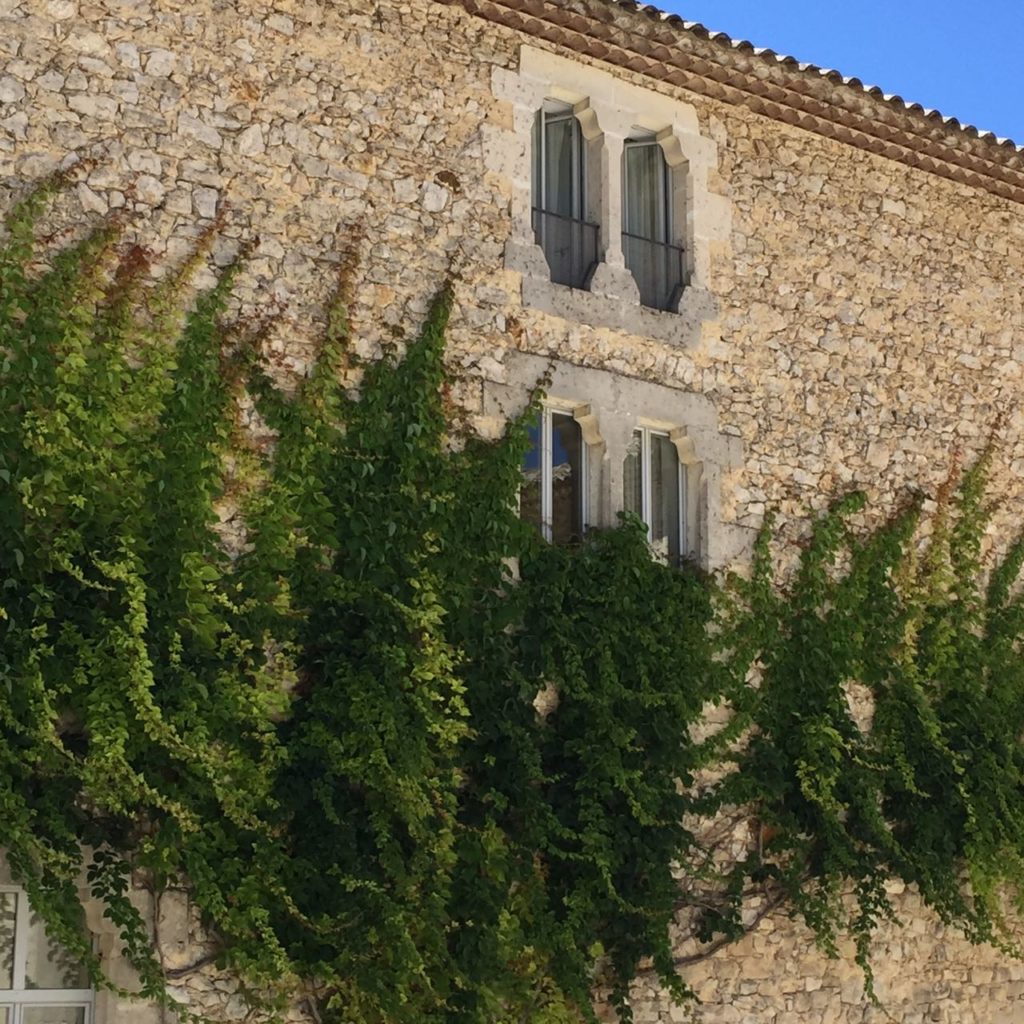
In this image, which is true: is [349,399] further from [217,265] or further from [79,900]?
[79,900]

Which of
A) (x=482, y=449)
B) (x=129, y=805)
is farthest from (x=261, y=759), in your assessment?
(x=482, y=449)

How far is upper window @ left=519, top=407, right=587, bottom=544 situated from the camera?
31.9 ft

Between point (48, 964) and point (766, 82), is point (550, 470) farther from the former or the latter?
point (48, 964)

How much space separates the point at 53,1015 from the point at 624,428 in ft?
14.5

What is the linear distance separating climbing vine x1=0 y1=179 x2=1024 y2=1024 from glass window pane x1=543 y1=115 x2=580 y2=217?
1.36 meters

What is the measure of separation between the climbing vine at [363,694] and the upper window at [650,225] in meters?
1.66

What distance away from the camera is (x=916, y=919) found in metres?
10.9

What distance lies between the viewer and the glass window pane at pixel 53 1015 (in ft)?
25.9

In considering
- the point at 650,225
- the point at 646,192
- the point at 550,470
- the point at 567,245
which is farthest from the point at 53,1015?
the point at 646,192

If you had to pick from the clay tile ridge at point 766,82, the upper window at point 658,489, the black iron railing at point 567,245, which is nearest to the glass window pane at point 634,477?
the upper window at point 658,489

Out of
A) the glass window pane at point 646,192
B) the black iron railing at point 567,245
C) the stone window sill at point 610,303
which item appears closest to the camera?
the stone window sill at point 610,303

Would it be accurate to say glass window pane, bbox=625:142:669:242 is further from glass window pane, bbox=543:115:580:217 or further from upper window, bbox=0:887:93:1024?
upper window, bbox=0:887:93:1024

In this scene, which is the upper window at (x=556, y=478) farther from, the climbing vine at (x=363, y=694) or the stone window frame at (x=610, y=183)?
the stone window frame at (x=610, y=183)

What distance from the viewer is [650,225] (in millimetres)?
10734
